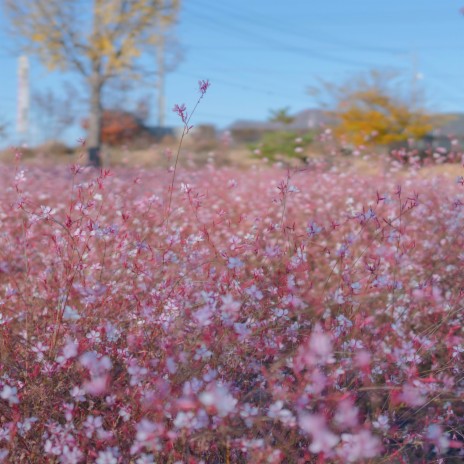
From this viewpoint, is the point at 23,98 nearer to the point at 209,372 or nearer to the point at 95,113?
the point at 95,113

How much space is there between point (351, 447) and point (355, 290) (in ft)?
4.20

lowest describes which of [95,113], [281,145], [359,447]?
[359,447]

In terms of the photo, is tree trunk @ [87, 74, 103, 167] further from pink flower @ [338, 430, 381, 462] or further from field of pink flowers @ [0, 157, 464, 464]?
pink flower @ [338, 430, 381, 462]

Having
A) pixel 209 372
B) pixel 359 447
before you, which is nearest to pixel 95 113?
pixel 209 372

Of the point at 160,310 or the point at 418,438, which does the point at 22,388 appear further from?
the point at 418,438

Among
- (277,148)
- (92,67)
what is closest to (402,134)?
(277,148)

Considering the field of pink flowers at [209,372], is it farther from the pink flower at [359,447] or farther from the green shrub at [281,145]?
the green shrub at [281,145]

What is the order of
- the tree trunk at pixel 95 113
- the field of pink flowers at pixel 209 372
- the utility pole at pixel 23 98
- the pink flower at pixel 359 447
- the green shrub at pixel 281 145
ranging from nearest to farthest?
the pink flower at pixel 359 447 < the field of pink flowers at pixel 209 372 < the tree trunk at pixel 95 113 < the green shrub at pixel 281 145 < the utility pole at pixel 23 98

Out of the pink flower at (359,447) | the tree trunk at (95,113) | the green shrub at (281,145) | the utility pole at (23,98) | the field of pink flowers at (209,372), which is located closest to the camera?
the pink flower at (359,447)

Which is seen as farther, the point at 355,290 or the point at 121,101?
the point at 121,101

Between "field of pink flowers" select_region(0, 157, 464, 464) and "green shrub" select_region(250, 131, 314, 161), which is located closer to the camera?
"field of pink flowers" select_region(0, 157, 464, 464)

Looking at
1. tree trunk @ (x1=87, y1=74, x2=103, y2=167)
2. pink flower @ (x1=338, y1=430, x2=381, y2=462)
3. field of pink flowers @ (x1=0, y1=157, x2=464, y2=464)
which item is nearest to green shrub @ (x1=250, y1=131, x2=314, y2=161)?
tree trunk @ (x1=87, y1=74, x2=103, y2=167)

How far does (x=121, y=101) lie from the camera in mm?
43312

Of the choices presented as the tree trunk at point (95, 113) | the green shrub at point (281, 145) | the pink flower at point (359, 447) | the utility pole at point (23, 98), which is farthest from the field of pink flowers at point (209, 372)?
the utility pole at point (23, 98)
